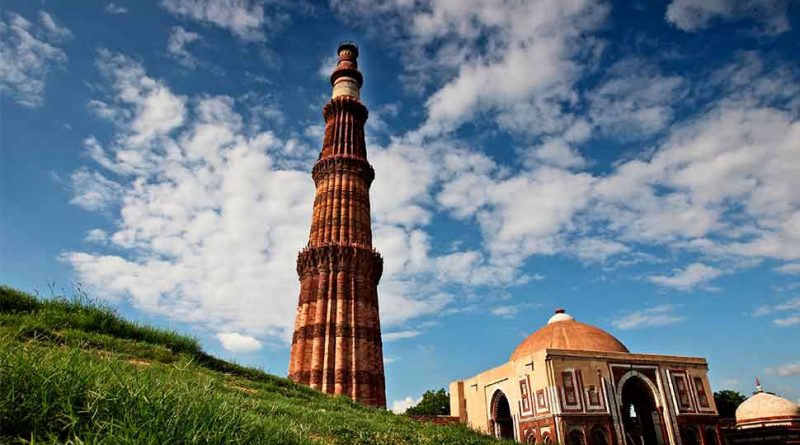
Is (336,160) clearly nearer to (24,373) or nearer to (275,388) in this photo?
(275,388)

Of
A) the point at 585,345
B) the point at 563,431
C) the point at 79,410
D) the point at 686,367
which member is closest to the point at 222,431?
the point at 79,410

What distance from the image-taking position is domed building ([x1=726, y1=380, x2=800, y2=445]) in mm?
27297

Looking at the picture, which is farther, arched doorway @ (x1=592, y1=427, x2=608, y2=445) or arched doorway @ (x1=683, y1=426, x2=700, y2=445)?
arched doorway @ (x1=683, y1=426, x2=700, y2=445)

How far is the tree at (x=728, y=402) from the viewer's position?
44.4 meters

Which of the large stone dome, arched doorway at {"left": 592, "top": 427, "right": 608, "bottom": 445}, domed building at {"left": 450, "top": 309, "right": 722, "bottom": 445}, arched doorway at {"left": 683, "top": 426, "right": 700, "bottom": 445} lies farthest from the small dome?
arched doorway at {"left": 592, "top": 427, "right": 608, "bottom": 445}

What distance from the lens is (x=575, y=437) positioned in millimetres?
22312

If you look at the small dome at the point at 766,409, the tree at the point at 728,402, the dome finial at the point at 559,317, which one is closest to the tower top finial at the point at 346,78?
the dome finial at the point at 559,317

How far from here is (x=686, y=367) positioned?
87.2ft

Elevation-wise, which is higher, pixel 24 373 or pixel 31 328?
pixel 31 328

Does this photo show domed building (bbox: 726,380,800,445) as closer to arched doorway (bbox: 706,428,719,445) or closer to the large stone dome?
arched doorway (bbox: 706,428,719,445)

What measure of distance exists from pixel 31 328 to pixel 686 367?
2936 cm

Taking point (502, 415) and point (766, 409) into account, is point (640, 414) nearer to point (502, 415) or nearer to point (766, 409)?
point (502, 415)

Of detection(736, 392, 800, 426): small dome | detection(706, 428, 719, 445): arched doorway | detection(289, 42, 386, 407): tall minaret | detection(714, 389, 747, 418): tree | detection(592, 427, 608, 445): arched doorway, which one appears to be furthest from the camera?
detection(714, 389, 747, 418): tree

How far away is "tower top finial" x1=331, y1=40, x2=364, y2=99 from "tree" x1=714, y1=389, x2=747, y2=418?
43.0m
